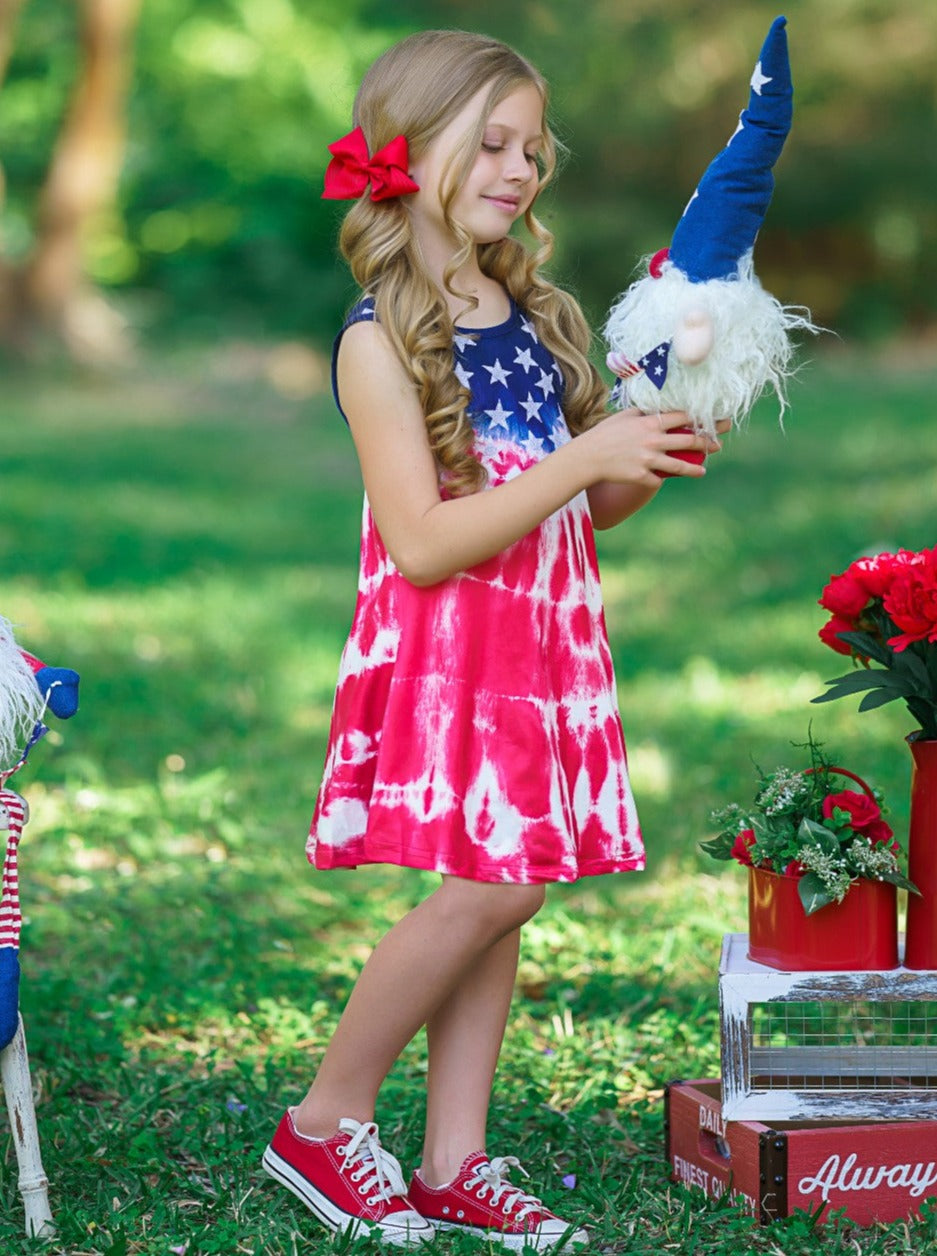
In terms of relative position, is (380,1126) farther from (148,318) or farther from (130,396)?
(148,318)

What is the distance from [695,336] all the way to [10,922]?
4.19 feet

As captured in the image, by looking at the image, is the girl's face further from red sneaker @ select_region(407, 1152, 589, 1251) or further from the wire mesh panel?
red sneaker @ select_region(407, 1152, 589, 1251)

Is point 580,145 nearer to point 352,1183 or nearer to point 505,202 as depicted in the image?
point 505,202

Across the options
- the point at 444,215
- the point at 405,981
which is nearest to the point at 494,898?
the point at 405,981

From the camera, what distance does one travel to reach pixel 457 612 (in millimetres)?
2375

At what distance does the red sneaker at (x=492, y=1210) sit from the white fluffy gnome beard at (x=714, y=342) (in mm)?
1149

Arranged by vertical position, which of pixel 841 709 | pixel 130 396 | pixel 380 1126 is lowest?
pixel 380 1126

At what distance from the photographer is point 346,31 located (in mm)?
22484

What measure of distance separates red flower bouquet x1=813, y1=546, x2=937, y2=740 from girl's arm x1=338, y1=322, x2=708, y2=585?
0.40m

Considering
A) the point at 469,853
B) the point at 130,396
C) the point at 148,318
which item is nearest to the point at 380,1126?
the point at 469,853

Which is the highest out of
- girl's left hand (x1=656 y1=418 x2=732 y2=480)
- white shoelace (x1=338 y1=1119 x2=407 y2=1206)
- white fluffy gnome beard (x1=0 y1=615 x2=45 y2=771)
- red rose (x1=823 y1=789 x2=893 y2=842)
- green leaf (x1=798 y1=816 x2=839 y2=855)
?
girl's left hand (x1=656 y1=418 x2=732 y2=480)

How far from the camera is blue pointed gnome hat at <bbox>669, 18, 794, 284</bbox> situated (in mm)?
2268

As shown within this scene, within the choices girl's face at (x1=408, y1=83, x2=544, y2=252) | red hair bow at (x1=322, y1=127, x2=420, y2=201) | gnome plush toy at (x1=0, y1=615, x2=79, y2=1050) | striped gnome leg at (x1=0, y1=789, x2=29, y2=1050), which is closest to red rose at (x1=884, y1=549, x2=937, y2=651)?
girl's face at (x1=408, y1=83, x2=544, y2=252)

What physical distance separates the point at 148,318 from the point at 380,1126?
18.6m
